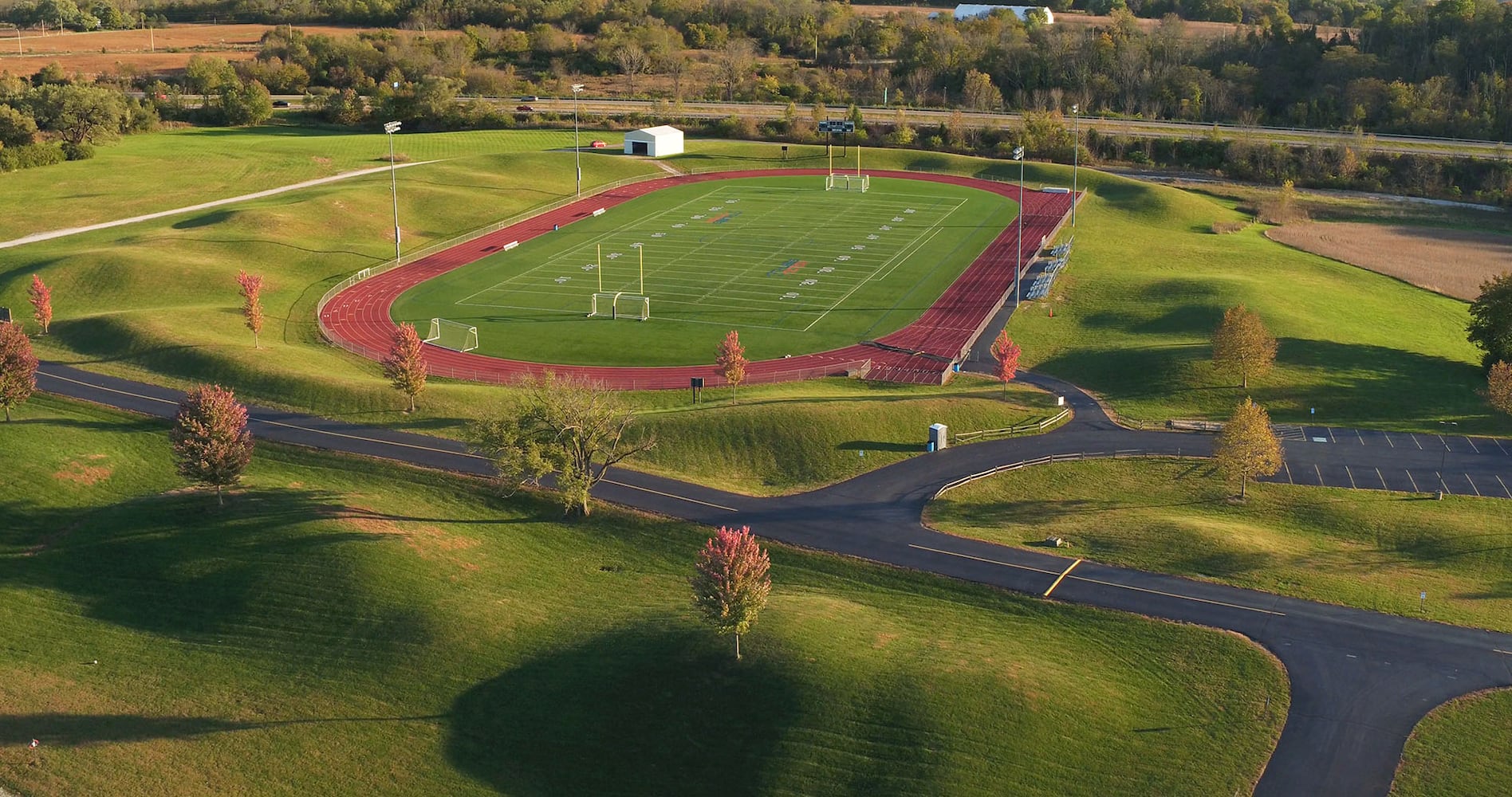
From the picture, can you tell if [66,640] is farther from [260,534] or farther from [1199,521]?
[1199,521]

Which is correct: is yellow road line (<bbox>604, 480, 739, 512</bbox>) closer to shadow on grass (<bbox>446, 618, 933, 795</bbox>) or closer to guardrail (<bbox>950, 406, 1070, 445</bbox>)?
shadow on grass (<bbox>446, 618, 933, 795</bbox>)

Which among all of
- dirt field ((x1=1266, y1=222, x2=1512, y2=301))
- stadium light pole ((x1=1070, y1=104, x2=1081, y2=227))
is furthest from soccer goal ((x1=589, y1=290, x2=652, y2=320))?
dirt field ((x1=1266, y1=222, x2=1512, y2=301))

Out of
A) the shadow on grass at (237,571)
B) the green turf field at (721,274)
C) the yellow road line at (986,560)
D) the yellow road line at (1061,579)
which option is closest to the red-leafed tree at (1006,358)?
the green turf field at (721,274)

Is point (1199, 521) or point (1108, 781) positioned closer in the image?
point (1108, 781)

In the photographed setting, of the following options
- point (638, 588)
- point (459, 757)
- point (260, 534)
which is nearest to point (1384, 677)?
point (638, 588)

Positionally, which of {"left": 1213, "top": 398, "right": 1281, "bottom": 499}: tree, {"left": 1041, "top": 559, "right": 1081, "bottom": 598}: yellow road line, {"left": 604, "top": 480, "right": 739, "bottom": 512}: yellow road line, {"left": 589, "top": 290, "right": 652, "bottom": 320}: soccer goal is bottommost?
{"left": 1041, "top": 559, "right": 1081, "bottom": 598}: yellow road line
